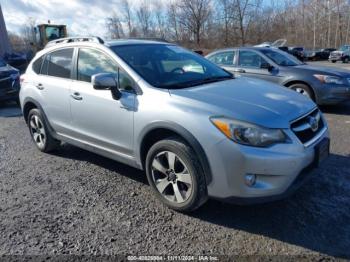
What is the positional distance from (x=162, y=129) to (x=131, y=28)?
68030mm

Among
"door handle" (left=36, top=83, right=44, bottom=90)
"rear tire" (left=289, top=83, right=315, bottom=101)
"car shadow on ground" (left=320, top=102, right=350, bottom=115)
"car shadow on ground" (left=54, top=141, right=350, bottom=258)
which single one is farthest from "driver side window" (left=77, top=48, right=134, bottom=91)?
"car shadow on ground" (left=320, top=102, right=350, bottom=115)

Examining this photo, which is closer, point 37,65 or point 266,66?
point 37,65

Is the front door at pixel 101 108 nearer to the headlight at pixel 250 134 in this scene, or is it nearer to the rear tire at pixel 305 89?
the headlight at pixel 250 134

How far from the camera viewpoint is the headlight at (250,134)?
2.73 meters

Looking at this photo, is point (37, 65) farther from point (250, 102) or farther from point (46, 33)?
point (46, 33)

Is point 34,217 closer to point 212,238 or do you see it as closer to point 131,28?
point 212,238

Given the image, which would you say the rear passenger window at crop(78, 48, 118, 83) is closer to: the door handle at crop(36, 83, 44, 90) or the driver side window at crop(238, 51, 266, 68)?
the door handle at crop(36, 83, 44, 90)

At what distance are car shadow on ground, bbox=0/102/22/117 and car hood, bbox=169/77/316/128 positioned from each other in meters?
7.22

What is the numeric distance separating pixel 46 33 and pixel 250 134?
90.3ft

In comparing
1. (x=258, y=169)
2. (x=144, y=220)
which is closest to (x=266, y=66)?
(x=258, y=169)

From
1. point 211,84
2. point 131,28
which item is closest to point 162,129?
point 211,84

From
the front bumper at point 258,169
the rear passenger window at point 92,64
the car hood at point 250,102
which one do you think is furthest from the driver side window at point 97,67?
the front bumper at point 258,169

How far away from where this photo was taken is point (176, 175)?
126 inches

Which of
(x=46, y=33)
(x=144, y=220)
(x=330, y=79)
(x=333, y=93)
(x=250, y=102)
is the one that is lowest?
Answer: (x=144, y=220)
